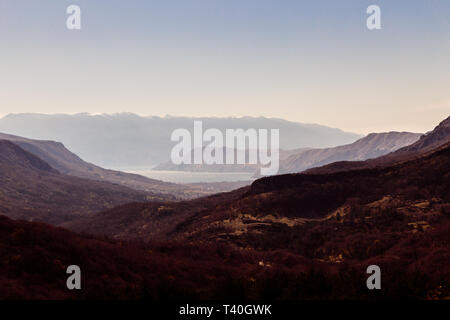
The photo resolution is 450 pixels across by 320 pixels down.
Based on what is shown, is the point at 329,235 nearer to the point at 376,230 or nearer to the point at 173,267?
the point at 376,230

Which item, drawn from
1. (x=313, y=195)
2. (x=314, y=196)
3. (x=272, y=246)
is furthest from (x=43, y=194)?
(x=272, y=246)

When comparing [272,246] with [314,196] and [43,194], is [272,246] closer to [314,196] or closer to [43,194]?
[314,196]

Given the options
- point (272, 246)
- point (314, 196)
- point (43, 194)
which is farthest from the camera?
point (43, 194)

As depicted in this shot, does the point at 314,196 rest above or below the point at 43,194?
above

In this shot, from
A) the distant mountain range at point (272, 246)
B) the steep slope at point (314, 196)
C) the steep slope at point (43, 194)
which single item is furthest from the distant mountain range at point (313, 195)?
the steep slope at point (43, 194)

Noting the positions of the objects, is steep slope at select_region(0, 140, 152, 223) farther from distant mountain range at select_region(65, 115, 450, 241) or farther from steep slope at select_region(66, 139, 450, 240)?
steep slope at select_region(66, 139, 450, 240)

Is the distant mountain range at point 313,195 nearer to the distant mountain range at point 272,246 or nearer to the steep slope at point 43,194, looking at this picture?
the distant mountain range at point 272,246

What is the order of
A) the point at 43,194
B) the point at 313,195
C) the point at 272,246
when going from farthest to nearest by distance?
the point at 43,194, the point at 313,195, the point at 272,246

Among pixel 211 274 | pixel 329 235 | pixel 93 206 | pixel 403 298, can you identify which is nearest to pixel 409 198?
pixel 329 235
